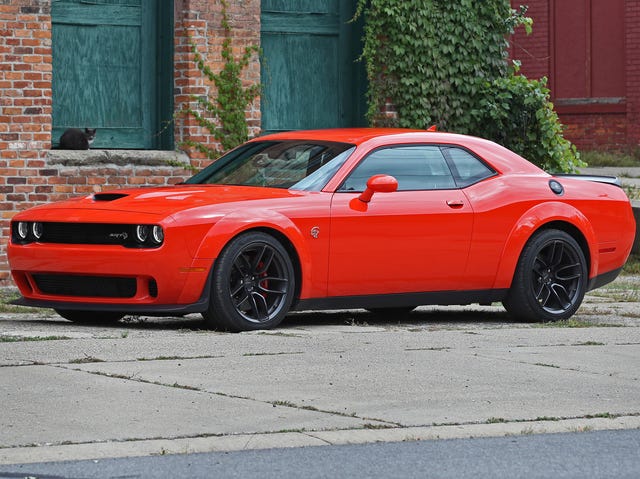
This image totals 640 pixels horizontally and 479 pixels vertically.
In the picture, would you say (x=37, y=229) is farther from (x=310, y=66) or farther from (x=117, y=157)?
(x=310, y=66)

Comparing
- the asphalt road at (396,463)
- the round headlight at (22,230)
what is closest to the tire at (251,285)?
the round headlight at (22,230)

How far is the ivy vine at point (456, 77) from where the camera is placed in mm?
16172

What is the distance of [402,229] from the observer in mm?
10188

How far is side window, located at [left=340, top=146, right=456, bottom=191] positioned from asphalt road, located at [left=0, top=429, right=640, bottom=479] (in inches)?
170

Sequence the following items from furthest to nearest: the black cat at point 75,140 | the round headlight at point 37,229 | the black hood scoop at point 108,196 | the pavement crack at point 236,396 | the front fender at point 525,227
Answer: the black cat at point 75,140 < the front fender at point 525,227 < the black hood scoop at point 108,196 < the round headlight at point 37,229 < the pavement crack at point 236,396

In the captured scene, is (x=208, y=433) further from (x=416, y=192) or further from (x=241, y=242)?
(x=416, y=192)

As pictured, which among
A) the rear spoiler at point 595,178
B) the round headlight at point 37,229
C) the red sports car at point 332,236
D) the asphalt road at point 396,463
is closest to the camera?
the asphalt road at point 396,463

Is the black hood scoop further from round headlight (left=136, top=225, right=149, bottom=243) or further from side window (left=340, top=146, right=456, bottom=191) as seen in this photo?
side window (left=340, top=146, right=456, bottom=191)

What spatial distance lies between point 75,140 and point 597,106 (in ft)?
56.3

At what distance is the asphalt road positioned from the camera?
5.47 meters

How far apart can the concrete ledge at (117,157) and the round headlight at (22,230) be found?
167 inches

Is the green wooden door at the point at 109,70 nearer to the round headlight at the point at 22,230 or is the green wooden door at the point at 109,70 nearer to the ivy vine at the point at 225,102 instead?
the ivy vine at the point at 225,102

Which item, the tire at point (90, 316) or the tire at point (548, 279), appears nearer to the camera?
the tire at point (90, 316)

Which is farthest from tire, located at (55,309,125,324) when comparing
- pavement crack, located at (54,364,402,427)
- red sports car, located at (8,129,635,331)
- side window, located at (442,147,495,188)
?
side window, located at (442,147,495,188)
